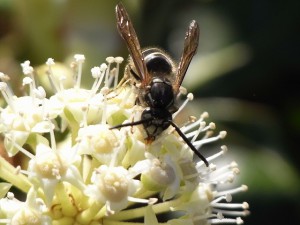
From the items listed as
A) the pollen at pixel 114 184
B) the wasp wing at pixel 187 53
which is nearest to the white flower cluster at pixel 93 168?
the pollen at pixel 114 184

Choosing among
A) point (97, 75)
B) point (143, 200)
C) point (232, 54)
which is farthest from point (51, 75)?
point (232, 54)

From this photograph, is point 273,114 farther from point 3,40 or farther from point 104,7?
point 3,40

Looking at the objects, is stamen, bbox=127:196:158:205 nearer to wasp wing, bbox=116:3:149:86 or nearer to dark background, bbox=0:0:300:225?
wasp wing, bbox=116:3:149:86

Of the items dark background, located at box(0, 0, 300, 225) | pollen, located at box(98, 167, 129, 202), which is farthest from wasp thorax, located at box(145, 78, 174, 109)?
dark background, located at box(0, 0, 300, 225)

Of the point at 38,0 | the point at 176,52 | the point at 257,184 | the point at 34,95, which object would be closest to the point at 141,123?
the point at 34,95

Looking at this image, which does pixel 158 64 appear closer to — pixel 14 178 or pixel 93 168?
pixel 93 168

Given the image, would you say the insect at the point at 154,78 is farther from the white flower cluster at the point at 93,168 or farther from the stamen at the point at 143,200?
the stamen at the point at 143,200
